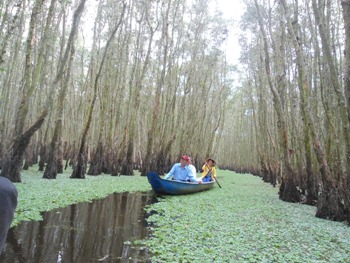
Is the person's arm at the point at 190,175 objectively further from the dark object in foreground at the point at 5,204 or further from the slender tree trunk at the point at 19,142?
the dark object in foreground at the point at 5,204

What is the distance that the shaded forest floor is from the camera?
3.63 metres

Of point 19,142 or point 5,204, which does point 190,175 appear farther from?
point 5,204

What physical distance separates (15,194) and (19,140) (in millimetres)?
7099

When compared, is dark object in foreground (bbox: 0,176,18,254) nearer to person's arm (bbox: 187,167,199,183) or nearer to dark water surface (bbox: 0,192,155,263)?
dark water surface (bbox: 0,192,155,263)

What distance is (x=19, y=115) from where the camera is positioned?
7664 millimetres

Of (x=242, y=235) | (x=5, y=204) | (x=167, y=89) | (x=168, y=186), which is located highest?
(x=167, y=89)

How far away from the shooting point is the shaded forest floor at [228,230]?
3627mm

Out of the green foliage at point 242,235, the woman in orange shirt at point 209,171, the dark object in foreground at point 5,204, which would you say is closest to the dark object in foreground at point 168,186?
the green foliage at point 242,235

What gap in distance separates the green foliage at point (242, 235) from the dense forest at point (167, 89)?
3.26 ft

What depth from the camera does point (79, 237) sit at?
4.02 metres

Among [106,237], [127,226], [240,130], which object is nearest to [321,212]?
[127,226]

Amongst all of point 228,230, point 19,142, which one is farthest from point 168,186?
point 19,142

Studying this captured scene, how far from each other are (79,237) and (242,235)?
2.21 meters

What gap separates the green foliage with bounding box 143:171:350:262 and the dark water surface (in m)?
0.32
